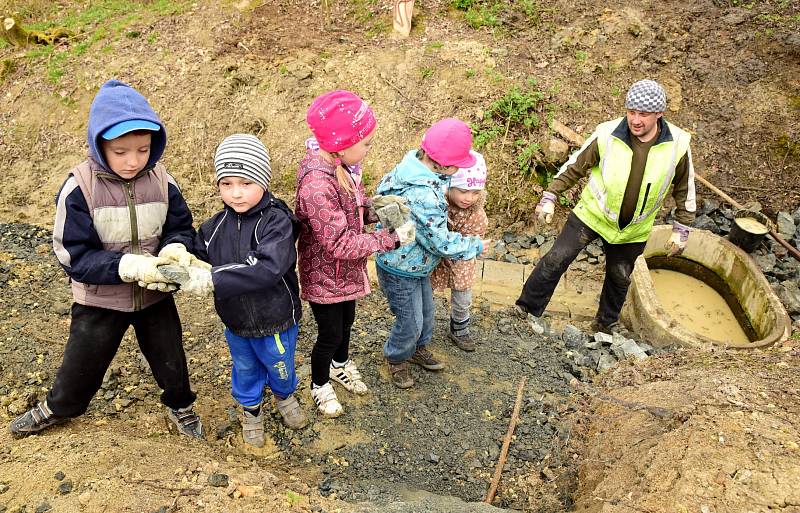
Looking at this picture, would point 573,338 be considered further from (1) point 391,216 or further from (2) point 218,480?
(2) point 218,480

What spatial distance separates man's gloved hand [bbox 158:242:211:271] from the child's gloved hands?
0.05m

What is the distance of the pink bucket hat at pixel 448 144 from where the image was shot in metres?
3.00

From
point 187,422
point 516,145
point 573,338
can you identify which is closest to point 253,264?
point 187,422

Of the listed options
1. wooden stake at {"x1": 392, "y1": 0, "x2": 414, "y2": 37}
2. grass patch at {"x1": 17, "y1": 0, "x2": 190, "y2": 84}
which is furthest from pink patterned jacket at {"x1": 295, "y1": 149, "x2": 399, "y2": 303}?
grass patch at {"x1": 17, "y1": 0, "x2": 190, "y2": 84}

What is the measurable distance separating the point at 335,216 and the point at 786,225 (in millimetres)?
5727

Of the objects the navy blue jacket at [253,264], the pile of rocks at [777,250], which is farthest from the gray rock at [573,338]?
the navy blue jacket at [253,264]

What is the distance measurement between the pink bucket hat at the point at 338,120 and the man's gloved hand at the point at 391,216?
0.36 m

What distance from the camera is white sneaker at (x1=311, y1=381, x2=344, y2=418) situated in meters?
3.46

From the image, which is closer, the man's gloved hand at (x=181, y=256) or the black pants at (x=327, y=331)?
the man's gloved hand at (x=181, y=256)

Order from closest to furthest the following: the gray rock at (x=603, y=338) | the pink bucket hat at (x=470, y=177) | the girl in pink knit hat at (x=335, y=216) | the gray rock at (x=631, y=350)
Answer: the girl in pink knit hat at (x=335, y=216) → the pink bucket hat at (x=470, y=177) → the gray rock at (x=631, y=350) → the gray rock at (x=603, y=338)

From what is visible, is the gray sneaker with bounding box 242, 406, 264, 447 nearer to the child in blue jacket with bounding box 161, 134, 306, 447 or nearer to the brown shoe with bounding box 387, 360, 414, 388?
the child in blue jacket with bounding box 161, 134, 306, 447

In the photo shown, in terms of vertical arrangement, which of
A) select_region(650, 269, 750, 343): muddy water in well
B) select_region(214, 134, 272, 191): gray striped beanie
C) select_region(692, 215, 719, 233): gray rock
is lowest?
select_region(650, 269, 750, 343): muddy water in well

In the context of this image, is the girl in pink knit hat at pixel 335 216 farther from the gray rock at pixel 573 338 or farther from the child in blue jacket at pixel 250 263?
the gray rock at pixel 573 338

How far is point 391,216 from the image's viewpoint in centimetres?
289
